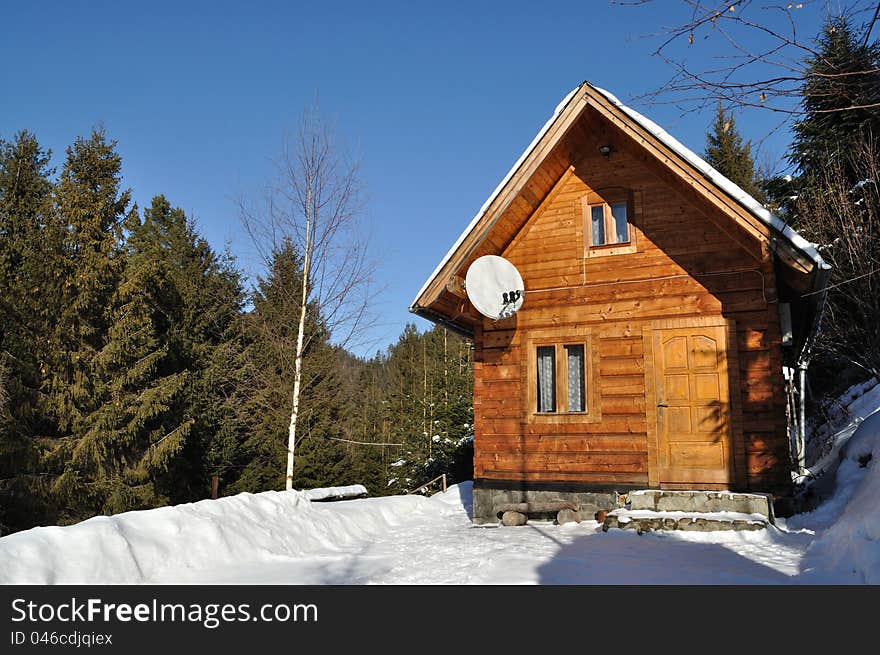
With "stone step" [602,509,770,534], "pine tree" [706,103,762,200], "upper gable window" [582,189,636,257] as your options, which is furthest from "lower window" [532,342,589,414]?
"pine tree" [706,103,762,200]

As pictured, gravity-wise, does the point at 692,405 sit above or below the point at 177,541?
above

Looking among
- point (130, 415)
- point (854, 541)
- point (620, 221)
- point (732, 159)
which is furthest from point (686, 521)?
point (732, 159)

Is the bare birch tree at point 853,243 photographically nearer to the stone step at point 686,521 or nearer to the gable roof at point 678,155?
the gable roof at point 678,155

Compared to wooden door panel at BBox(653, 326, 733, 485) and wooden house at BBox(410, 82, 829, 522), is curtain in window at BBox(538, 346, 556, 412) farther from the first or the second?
wooden door panel at BBox(653, 326, 733, 485)

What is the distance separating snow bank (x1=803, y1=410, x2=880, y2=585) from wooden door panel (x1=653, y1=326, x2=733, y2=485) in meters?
1.61

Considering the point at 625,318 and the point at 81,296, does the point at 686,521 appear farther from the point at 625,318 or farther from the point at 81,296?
the point at 81,296

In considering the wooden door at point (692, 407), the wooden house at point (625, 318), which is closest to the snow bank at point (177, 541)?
the wooden house at point (625, 318)

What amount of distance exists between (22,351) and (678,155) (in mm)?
17129

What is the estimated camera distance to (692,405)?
30.2ft

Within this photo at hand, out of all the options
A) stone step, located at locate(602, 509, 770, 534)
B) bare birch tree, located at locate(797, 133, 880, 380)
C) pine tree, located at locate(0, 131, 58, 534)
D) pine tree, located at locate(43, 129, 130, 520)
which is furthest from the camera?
pine tree, located at locate(43, 129, 130, 520)

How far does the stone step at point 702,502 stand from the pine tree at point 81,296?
48.4 ft

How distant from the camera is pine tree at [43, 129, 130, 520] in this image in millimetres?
16578
